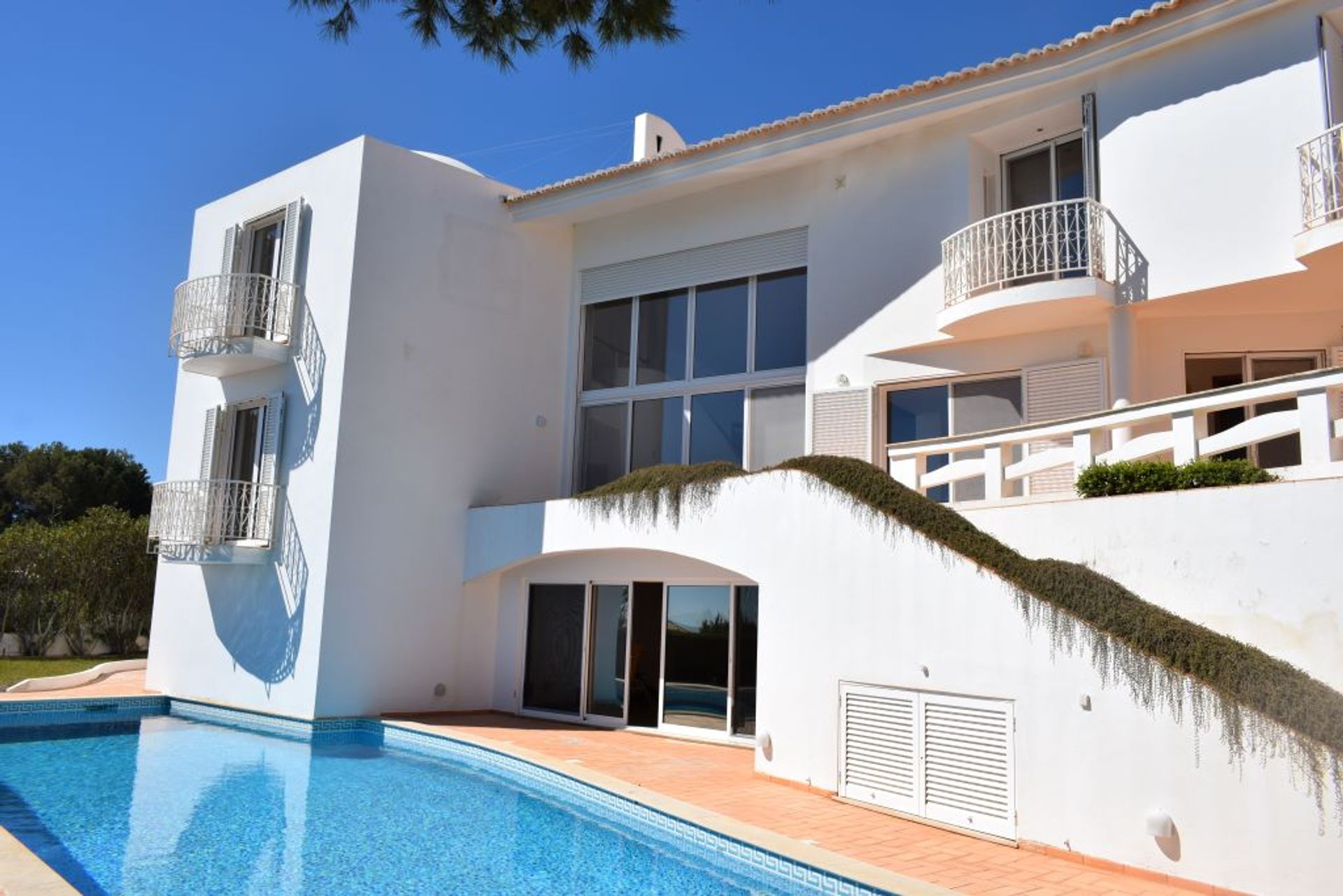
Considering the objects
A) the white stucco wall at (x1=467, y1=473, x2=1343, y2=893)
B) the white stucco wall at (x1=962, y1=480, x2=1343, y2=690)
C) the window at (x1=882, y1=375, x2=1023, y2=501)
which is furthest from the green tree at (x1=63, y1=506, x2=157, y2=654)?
the white stucco wall at (x1=962, y1=480, x2=1343, y2=690)

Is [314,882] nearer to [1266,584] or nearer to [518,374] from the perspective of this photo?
[1266,584]

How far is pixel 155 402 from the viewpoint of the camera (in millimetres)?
43406

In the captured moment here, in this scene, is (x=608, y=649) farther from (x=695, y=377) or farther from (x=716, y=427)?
(x=695, y=377)

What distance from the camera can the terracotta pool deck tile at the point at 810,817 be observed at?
659 centimetres

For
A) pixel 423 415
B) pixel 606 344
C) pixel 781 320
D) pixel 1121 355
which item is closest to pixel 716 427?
pixel 781 320

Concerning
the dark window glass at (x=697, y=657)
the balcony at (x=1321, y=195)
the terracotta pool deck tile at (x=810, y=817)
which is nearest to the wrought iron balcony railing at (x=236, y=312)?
the terracotta pool deck tile at (x=810, y=817)

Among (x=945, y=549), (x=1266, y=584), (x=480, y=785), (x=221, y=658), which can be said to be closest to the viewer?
(x=1266, y=584)

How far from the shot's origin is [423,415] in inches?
586

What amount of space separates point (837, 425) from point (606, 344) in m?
5.10

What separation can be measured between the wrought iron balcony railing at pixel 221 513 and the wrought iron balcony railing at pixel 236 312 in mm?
2161

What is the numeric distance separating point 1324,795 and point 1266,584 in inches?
59.4

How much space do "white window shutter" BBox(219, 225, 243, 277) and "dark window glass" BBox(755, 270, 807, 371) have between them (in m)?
8.70

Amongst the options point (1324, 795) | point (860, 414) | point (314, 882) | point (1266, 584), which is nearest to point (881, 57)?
point (860, 414)

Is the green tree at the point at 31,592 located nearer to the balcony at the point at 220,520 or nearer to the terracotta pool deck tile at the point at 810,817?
the balcony at the point at 220,520
